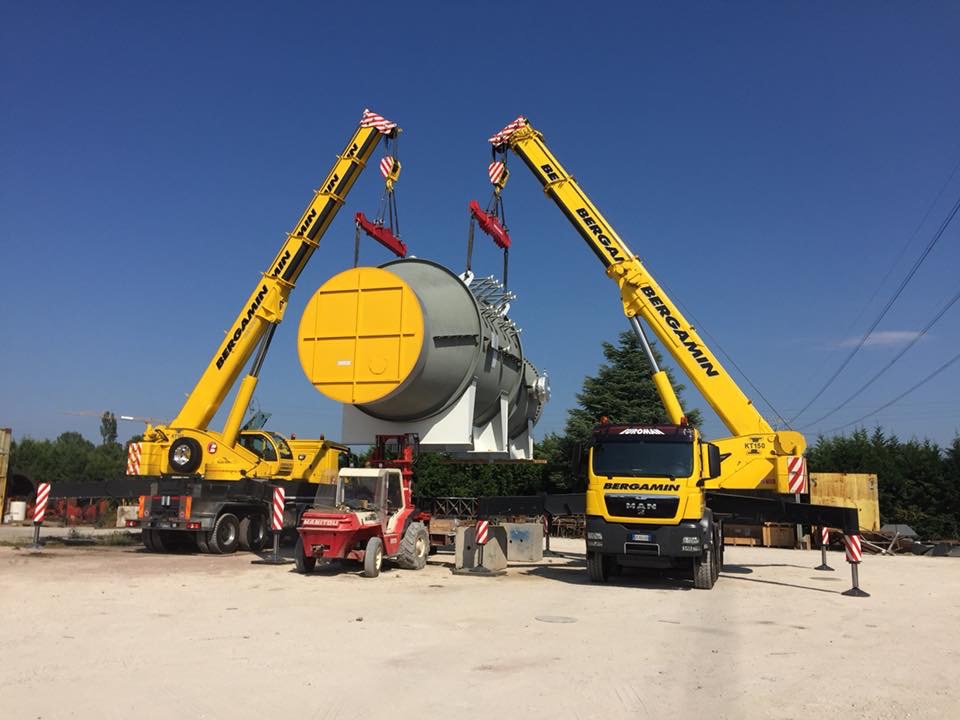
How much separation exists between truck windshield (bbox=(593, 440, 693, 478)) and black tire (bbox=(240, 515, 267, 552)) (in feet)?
31.5

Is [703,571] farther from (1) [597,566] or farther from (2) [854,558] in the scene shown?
(2) [854,558]

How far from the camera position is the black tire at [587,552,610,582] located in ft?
46.3

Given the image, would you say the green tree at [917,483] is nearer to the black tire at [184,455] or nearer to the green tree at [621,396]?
the green tree at [621,396]

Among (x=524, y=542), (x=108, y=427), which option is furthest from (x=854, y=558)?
(x=108, y=427)

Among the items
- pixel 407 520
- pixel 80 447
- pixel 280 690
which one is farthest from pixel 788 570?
pixel 80 447

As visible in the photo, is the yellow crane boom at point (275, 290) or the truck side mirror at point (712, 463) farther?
the yellow crane boom at point (275, 290)

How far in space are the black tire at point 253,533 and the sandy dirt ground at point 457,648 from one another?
419 cm

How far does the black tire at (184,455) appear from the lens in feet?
62.1

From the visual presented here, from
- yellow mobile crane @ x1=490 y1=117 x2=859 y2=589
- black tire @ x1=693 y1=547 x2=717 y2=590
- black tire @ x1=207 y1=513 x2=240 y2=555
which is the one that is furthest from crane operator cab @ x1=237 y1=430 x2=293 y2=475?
black tire @ x1=693 y1=547 x2=717 y2=590

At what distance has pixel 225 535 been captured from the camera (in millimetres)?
18328

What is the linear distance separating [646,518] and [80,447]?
53.9m

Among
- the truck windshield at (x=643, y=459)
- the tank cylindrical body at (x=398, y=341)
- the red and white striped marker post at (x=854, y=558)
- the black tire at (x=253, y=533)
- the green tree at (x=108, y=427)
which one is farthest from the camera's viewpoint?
the green tree at (x=108, y=427)

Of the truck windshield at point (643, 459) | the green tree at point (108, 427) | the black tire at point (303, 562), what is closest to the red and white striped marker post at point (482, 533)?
the truck windshield at point (643, 459)

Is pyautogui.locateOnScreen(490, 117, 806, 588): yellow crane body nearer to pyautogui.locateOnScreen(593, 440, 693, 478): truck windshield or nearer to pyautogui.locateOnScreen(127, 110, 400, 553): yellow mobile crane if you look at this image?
pyautogui.locateOnScreen(593, 440, 693, 478): truck windshield
